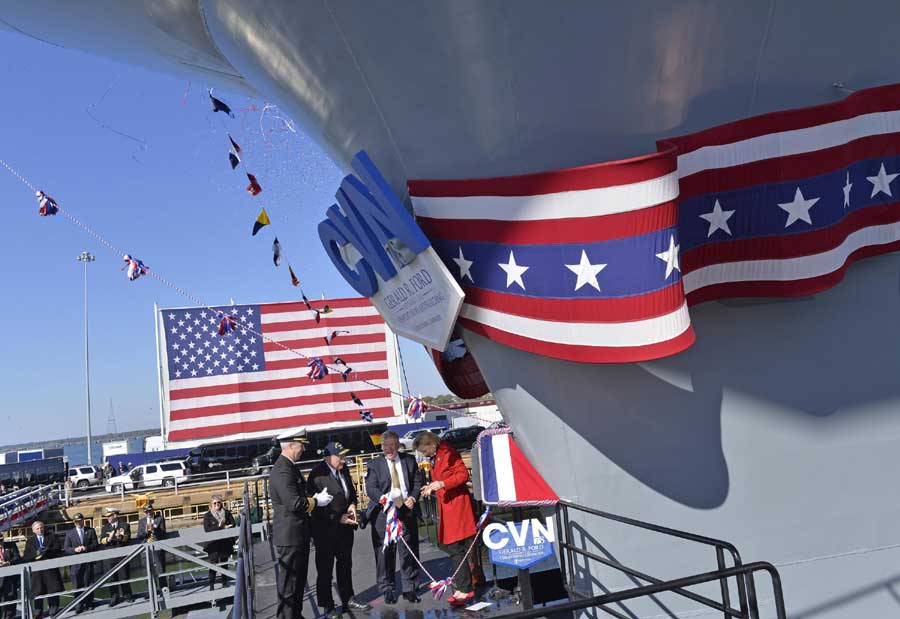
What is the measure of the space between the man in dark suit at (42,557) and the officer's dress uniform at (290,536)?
283 inches

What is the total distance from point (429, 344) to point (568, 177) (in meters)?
1.55

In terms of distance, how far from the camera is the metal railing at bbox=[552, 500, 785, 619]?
10.3 feet

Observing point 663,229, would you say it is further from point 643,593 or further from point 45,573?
point 45,573

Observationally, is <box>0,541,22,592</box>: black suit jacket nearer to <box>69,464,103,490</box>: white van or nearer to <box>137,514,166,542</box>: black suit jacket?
<box>137,514,166,542</box>: black suit jacket

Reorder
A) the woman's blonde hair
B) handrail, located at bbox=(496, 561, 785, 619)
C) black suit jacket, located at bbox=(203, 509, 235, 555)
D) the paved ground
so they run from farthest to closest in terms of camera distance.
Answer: black suit jacket, located at bbox=(203, 509, 235, 555) < the woman's blonde hair < the paved ground < handrail, located at bbox=(496, 561, 785, 619)

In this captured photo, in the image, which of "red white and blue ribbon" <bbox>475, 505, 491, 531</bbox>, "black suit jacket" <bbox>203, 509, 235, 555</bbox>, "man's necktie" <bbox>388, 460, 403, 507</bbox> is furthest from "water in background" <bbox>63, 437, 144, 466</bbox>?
"red white and blue ribbon" <bbox>475, 505, 491, 531</bbox>

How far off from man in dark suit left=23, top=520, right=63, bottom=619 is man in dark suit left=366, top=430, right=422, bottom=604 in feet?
24.2

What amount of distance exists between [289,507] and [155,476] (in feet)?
82.6

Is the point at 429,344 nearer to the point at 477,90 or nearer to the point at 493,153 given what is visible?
the point at 493,153

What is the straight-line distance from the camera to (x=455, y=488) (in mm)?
6137

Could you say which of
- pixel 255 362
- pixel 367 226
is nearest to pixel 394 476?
pixel 367 226

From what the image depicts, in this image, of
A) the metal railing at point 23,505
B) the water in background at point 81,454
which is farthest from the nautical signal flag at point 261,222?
the water in background at point 81,454

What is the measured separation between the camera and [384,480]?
21.2 ft

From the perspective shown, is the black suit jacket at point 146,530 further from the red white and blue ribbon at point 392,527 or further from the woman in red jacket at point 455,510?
the woman in red jacket at point 455,510
